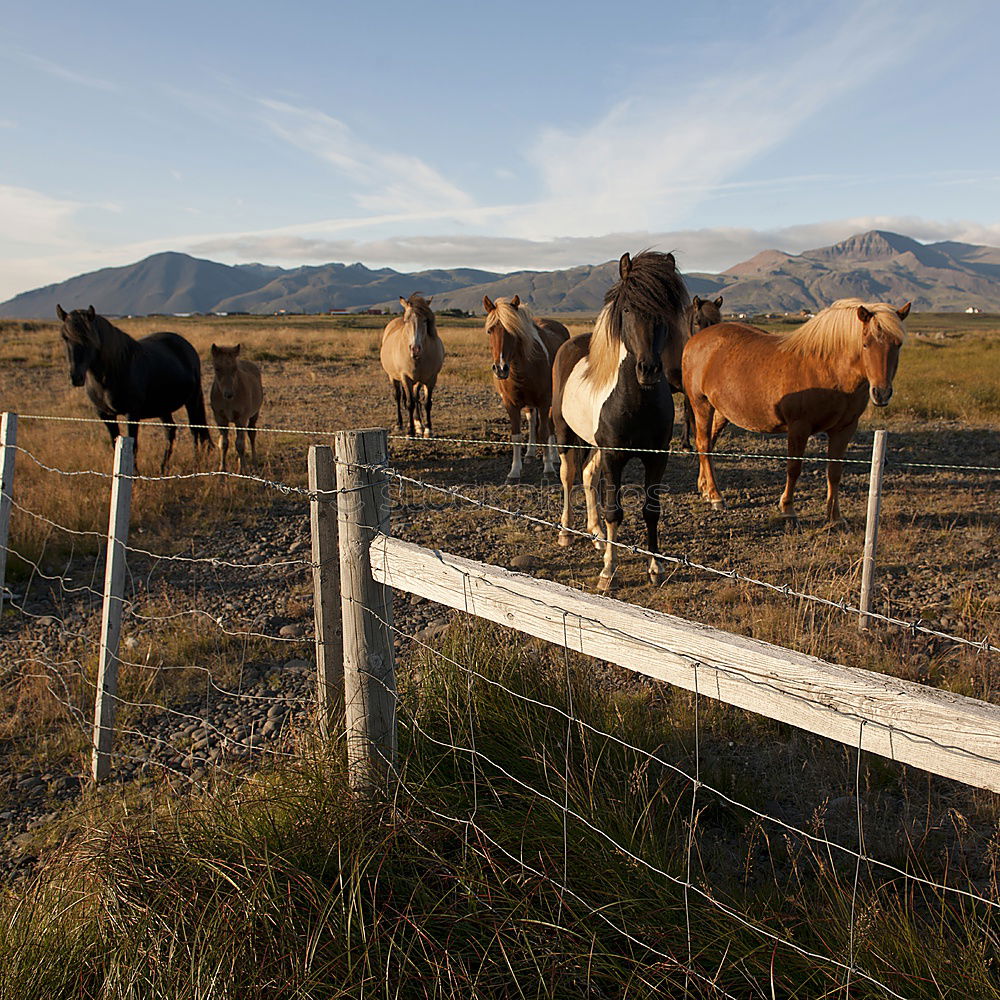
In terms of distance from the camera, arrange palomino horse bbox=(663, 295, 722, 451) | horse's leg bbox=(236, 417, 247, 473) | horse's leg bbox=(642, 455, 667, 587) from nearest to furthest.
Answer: horse's leg bbox=(642, 455, 667, 587) → horse's leg bbox=(236, 417, 247, 473) → palomino horse bbox=(663, 295, 722, 451)

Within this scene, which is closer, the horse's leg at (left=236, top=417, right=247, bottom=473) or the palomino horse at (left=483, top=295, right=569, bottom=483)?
the palomino horse at (left=483, top=295, right=569, bottom=483)

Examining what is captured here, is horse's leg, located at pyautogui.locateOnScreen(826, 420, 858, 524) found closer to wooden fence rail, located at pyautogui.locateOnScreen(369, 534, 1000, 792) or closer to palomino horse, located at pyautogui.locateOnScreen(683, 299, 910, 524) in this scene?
palomino horse, located at pyautogui.locateOnScreen(683, 299, 910, 524)

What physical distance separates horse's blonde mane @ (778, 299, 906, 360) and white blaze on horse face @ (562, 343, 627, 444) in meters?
2.35

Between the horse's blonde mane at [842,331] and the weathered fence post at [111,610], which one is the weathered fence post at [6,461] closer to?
the weathered fence post at [111,610]

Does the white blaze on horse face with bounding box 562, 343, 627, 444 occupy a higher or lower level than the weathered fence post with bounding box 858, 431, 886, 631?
higher

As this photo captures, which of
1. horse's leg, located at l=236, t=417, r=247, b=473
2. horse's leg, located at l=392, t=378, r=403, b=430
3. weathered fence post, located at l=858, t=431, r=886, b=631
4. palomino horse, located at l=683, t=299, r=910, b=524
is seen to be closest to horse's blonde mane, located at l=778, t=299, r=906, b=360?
palomino horse, located at l=683, t=299, r=910, b=524

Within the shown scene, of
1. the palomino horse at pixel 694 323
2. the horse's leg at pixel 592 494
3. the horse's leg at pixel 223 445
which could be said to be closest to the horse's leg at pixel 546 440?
the palomino horse at pixel 694 323

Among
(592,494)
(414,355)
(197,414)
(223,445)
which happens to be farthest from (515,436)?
(197,414)

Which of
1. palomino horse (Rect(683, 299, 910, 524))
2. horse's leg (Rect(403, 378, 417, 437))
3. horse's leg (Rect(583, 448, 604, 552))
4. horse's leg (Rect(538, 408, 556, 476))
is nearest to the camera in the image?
palomino horse (Rect(683, 299, 910, 524))

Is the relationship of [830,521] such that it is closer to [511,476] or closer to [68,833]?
[511,476]

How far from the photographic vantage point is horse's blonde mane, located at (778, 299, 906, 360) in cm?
617

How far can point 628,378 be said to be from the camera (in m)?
5.53

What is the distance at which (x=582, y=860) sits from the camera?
2.09 m

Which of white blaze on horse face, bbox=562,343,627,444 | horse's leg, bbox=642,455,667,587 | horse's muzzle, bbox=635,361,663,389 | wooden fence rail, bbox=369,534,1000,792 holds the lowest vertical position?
horse's leg, bbox=642,455,667,587
